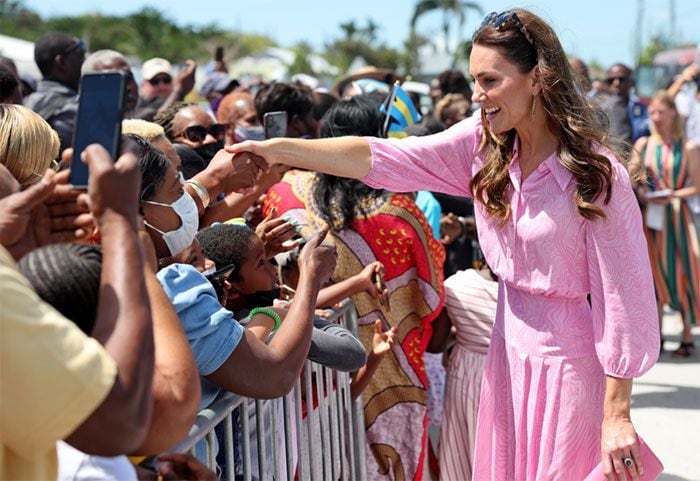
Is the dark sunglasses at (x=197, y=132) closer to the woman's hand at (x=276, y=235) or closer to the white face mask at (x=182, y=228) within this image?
the woman's hand at (x=276, y=235)

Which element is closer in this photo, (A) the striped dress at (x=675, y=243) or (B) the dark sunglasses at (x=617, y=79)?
(A) the striped dress at (x=675, y=243)

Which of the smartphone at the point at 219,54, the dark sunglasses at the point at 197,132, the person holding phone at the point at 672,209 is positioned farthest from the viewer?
the smartphone at the point at 219,54

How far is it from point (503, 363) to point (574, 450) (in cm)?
37

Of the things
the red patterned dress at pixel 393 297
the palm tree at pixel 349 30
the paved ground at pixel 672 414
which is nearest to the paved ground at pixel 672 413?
the paved ground at pixel 672 414

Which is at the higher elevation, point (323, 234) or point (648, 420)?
point (323, 234)

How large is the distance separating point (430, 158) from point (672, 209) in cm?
563

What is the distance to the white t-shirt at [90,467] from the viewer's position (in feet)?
6.50

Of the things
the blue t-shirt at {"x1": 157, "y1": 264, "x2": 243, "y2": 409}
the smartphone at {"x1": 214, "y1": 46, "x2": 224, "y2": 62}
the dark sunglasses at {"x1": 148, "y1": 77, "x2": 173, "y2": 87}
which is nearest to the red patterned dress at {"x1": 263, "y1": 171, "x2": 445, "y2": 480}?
the blue t-shirt at {"x1": 157, "y1": 264, "x2": 243, "y2": 409}

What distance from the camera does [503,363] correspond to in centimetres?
332

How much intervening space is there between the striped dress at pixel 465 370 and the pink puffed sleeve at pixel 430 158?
155cm

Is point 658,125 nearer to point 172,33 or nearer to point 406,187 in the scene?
point 406,187

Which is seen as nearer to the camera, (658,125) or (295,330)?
(295,330)

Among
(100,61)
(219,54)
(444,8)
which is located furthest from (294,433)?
(444,8)

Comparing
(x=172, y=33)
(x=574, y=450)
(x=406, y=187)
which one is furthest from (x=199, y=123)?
(x=172, y=33)
